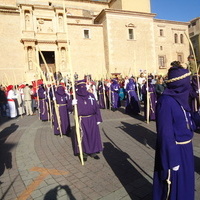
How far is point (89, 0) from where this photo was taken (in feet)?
127

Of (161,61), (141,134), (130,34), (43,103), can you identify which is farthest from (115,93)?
(161,61)

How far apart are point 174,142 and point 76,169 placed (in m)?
2.96

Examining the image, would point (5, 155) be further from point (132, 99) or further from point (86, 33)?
point (86, 33)

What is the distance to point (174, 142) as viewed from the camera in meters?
2.20

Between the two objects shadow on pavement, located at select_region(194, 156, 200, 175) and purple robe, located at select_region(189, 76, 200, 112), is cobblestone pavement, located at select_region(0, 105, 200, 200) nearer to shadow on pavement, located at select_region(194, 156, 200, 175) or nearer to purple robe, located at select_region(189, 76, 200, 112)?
shadow on pavement, located at select_region(194, 156, 200, 175)

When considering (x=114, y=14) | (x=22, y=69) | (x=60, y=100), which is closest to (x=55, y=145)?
(x=60, y=100)

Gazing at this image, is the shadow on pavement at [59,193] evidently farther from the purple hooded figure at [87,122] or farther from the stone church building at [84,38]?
the stone church building at [84,38]

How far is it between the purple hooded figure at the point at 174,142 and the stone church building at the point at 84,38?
2229 centimetres

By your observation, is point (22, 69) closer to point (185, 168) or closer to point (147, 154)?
point (147, 154)

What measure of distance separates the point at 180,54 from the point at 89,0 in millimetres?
21724

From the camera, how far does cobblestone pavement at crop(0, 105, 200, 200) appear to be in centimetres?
355

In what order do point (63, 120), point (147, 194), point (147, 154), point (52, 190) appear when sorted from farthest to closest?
point (63, 120), point (147, 154), point (52, 190), point (147, 194)

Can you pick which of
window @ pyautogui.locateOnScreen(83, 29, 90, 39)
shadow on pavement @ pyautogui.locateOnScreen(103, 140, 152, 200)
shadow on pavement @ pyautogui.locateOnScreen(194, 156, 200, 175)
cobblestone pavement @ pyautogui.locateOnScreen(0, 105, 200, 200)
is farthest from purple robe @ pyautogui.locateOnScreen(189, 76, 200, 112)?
window @ pyautogui.locateOnScreen(83, 29, 90, 39)

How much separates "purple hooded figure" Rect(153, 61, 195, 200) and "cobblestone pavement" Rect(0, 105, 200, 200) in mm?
1105
